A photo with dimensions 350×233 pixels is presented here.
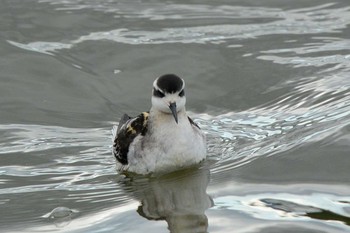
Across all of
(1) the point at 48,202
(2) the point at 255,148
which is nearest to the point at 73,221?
(1) the point at 48,202

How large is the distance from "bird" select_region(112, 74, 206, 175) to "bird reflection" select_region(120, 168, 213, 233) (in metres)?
0.19

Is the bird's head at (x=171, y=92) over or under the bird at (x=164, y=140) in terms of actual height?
over

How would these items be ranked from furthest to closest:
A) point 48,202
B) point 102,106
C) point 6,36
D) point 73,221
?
point 6,36 < point 102,106 < point 48,202 < point 73,221

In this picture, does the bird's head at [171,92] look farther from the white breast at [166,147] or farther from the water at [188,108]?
the water at [188,108]

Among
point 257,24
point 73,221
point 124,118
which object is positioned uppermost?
point 257,24

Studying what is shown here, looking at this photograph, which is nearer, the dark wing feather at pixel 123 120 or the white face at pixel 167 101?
the white face at pixel 167 101

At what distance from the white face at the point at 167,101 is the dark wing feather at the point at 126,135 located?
44 centimetres

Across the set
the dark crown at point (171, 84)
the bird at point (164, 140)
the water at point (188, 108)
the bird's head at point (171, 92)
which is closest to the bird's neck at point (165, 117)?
the bird at point (164, 140)

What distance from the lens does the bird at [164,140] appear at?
13508 mm

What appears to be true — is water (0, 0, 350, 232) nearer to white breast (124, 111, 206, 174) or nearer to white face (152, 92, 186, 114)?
white breast (124, 111, 206, 174)

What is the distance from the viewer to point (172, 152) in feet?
44.4

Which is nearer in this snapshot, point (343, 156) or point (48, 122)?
point (343, 156)

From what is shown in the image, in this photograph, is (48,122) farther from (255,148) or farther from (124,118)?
(255,148)

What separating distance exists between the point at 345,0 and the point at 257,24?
2262 mm
